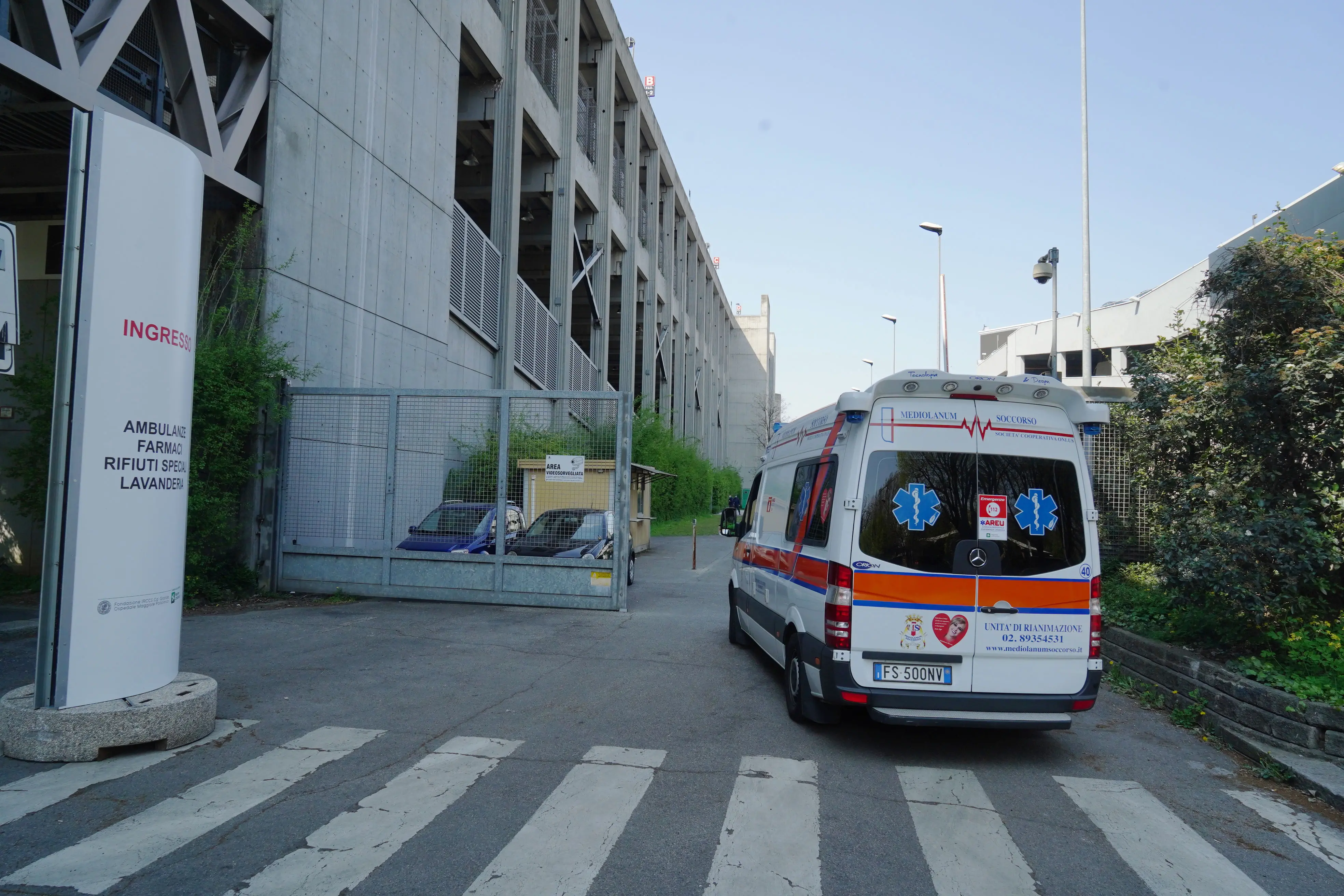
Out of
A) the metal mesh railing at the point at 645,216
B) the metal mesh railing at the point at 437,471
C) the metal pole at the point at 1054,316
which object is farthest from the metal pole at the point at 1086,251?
the metal mesh railing at the point at 645,216

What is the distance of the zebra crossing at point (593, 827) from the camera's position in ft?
13.4

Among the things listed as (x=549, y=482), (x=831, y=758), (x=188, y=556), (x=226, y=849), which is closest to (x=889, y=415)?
(x=831, y=758)

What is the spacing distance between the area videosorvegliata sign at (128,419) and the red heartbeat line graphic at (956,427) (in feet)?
15.5

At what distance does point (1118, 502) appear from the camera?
11.6m

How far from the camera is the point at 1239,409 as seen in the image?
770 cm

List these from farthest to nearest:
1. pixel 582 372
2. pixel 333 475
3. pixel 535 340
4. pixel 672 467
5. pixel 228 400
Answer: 1. pixel 672 467
2. pixel 582 372
3. pixel 535 340
4. pixel 333 475
5. pixel 228 400

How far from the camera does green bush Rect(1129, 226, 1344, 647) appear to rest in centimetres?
714

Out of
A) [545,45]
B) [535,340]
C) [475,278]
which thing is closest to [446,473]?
[475,278]

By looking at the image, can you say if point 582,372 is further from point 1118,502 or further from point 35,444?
point 1118,502

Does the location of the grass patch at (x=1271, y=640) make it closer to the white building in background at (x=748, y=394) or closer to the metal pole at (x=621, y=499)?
the metal pole at (x=621, y=499)

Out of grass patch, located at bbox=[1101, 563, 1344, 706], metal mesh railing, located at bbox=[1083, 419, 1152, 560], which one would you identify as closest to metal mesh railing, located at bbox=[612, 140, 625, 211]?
metal mesh railing, located at bbox=[1083, 419, 1152, 560]

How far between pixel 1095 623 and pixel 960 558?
103 centimetres

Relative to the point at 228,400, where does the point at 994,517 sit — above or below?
below

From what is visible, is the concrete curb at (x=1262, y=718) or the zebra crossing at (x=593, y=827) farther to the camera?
the concrete curb at (x=1262, y=718)
